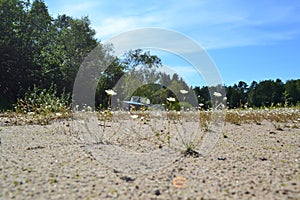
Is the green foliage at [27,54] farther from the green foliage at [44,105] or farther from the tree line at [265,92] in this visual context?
the tree line at [265,92]

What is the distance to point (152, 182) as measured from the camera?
2.23 meters

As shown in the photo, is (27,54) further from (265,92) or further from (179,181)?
(179,181)

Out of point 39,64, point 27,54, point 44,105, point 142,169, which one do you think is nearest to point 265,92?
point 39,64

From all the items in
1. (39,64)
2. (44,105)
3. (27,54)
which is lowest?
(44,105)

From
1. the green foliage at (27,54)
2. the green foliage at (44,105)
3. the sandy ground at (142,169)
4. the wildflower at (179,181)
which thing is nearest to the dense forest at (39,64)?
the green foliage at (27,54)

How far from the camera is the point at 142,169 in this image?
2578 mm

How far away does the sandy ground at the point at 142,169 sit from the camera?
2.01 m

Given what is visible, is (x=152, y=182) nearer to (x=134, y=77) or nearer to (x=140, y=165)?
(x=140, y=165)

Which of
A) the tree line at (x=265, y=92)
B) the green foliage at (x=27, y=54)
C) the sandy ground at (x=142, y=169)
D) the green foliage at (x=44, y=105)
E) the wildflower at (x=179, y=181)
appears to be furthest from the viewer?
the tree line at (x=265, y=92)

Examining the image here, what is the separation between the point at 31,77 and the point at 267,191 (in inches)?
629

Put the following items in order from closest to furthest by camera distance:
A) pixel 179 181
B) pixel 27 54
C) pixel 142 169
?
pixel 179 181
pixel 142 169
pixel 27 54

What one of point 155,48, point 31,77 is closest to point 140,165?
point 155,48

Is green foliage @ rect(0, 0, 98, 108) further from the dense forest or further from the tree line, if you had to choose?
the tree line

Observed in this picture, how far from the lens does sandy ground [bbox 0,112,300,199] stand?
2008 millimetres
